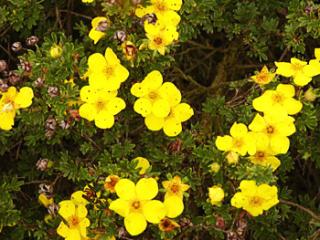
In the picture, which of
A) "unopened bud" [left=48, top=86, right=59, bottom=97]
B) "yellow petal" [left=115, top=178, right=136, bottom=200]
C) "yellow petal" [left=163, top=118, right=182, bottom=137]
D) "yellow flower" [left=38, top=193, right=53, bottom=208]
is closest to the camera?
"yellow petal" [left=115, top=178, right=136, bottom=200]

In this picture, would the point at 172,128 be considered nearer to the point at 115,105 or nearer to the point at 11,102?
the point at 115,105

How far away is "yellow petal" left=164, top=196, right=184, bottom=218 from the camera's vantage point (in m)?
2.23

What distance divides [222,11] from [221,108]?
19.7 inches

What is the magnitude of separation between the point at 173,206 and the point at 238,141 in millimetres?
313

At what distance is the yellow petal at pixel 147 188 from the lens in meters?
2.19

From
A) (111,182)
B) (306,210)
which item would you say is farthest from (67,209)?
(306,210)

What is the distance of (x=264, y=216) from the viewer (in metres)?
2.55

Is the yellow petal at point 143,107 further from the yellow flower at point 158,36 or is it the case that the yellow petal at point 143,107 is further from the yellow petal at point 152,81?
the yellow flower at point 158,36

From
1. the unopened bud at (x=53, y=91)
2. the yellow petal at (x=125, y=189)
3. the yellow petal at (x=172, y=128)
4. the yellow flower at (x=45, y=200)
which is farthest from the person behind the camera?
the yellow flower at (x=45, y=200)

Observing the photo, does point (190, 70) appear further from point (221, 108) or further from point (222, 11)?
point (221, 108)

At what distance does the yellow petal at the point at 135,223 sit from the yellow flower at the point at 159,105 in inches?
13.5

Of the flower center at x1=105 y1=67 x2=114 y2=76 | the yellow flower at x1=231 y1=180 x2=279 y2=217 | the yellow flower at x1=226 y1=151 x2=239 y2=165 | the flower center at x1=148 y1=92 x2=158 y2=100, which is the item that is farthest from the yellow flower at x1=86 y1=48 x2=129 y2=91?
the yellow flower at x1=231 y1=180 x2=279 y2=217

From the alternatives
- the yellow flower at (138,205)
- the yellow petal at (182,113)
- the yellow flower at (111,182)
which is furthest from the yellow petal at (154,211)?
the yellow petal at (182,113)

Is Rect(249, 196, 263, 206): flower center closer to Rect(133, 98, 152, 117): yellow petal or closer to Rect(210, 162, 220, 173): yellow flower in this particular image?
Rect(210, 162, 220, 173): yellow flower
